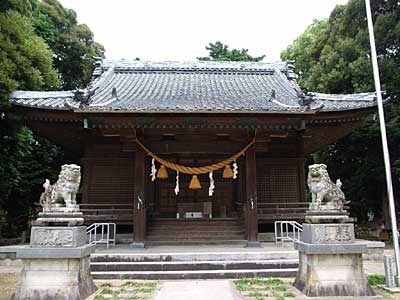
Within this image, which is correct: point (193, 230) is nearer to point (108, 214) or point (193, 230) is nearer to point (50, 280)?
point (108, 214)

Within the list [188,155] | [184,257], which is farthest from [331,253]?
[188,155]

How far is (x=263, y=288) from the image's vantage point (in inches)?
275

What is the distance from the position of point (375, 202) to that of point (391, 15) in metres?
9.63

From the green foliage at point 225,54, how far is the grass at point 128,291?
25.6m

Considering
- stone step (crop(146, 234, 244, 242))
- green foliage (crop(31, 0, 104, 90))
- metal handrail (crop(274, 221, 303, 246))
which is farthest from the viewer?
green foliage (crop(31, 0, 104, 90))

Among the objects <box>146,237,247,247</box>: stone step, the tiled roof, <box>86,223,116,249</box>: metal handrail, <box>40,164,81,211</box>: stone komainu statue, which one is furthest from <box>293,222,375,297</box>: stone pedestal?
<box>86,223,116,249</box>: metal handrail

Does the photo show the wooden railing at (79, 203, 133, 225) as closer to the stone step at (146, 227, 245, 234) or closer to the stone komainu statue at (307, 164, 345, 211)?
the stone step at (146, 227, 245, 234)

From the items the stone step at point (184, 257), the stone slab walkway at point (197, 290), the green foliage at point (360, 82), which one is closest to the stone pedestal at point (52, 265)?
the stone slab walkway at point (197, 290)

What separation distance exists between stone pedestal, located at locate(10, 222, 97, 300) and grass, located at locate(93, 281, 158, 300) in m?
0.55

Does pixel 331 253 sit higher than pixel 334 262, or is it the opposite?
pixel 331 253

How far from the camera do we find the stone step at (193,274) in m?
8.13

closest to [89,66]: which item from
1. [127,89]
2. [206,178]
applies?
[127,89]

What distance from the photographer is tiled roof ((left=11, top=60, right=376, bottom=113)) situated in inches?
421

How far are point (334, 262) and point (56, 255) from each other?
17.0 feet
